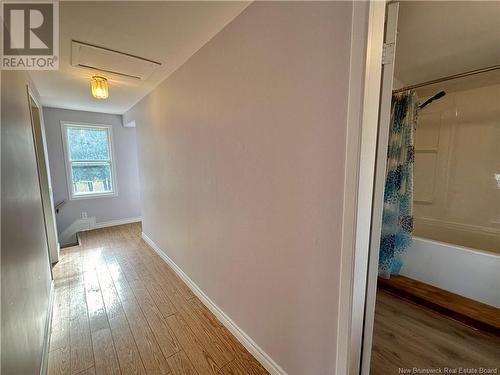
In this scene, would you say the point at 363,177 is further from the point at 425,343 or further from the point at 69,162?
the point at 69,162

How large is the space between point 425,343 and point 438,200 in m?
2.03

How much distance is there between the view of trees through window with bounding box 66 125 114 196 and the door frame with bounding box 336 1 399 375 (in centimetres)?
486

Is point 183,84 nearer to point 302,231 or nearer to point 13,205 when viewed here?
point 13,205

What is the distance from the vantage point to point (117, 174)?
Result: 14.6 ft

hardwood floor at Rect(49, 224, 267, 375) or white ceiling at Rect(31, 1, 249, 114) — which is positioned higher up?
white ceiling at Rect(31, 1, 249, 114)

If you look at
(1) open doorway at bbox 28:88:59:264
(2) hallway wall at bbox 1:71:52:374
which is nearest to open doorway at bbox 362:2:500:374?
(2) hallway wall at bbox 1:71:52:374

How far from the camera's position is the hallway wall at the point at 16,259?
0.90 m

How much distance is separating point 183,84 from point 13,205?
1.59m

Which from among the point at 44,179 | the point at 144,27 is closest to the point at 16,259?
the point at 144,27

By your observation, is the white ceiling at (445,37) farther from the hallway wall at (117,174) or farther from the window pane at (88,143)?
the window pane at (88,143)

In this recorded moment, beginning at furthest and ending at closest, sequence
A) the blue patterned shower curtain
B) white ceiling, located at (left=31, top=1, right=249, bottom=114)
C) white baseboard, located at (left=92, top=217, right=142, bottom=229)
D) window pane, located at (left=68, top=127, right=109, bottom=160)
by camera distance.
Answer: white baseboard, located at (left=92, top=217, right=142, bottom=229) < window pane, located at (left=68, top=127, right=109, bottom=160) < the blue patterned shower curtain < white ceiling, located at (left=31, top=1, right=249, bottom=114)

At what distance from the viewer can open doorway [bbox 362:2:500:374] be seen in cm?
137

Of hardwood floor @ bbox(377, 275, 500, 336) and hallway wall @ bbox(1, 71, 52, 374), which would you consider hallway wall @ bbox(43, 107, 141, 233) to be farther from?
hardwood floor @ bbox(377, 275, 500, 336)

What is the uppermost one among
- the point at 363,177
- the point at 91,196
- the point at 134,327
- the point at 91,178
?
the point at 363,177
